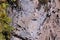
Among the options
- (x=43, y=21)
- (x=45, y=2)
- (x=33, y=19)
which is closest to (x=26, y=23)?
(x=33, y=19)

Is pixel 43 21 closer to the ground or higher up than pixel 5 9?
closer to the ground

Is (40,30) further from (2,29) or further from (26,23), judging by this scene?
(2,29)

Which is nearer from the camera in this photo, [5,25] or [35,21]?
[5,25]

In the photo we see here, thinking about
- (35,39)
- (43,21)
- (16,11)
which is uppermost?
(16,11)

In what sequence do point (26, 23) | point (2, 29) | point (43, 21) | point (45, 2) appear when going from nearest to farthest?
point (2, 29), point (26, 23), point (43, 21), point (45, 2)

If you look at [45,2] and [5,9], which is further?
[45,2]

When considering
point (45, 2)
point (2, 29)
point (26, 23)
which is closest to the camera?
point (2, 29)
